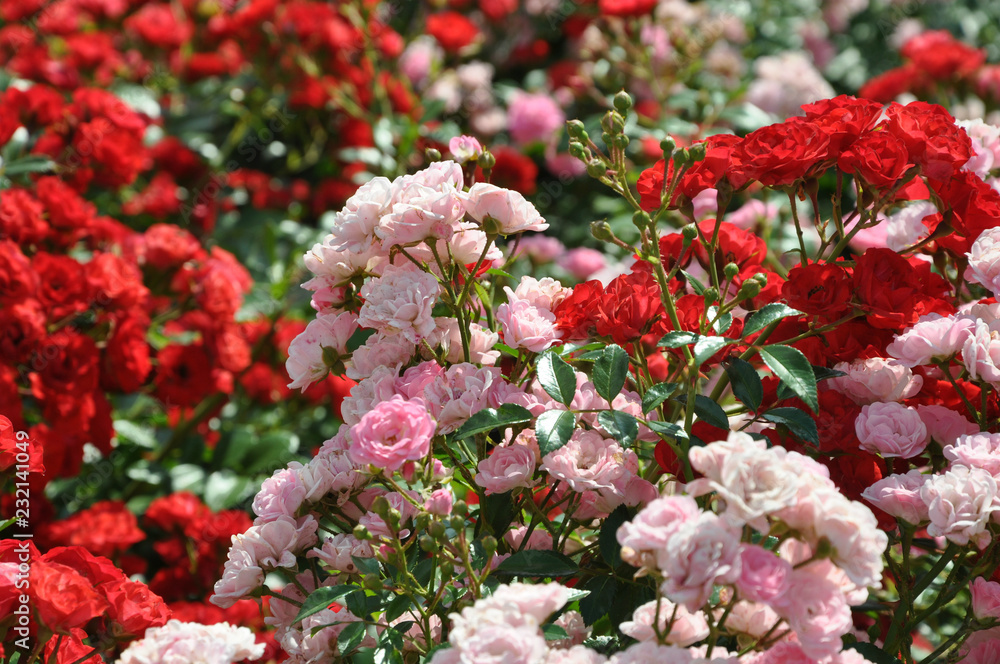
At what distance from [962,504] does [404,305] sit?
606mm

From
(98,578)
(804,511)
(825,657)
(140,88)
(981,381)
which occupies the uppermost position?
(981,381)

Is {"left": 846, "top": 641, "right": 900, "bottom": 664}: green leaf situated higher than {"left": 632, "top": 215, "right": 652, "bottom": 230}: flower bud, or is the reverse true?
{"left": 632, "top": 215, "right": 652, "bottom": 230}: flower bud

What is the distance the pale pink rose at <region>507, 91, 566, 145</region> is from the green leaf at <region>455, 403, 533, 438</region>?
1987 mm

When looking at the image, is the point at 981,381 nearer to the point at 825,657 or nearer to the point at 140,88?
the point at 825,657

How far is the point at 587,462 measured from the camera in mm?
957

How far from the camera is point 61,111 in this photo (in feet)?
6.69

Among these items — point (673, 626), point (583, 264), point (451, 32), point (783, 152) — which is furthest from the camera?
point (451, 32)

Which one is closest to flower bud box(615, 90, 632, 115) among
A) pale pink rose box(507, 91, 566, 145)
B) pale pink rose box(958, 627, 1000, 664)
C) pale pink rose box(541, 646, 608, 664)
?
pale pink rose box(541, 646, 608, 664)

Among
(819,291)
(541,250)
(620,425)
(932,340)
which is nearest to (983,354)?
(932,340)

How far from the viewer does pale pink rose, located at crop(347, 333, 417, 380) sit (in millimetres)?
1069

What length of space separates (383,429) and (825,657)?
451 millimetres

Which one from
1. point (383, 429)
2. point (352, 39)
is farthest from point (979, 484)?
point (352, 39)

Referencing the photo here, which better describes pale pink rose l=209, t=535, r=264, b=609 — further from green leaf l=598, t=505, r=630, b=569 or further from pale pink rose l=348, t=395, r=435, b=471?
green leaf l=598, t=505, r=630, b=569

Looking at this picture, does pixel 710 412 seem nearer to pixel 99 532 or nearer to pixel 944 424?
pixel 944 424
